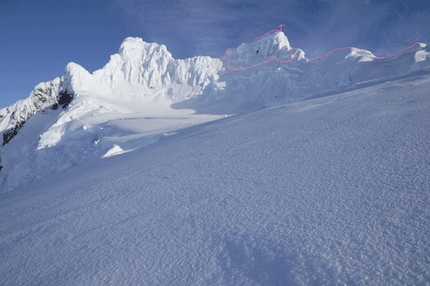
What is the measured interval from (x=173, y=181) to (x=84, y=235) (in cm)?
148

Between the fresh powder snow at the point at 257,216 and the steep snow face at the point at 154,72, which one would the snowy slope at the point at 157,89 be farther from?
the fresh powder snow at the point at 257,216

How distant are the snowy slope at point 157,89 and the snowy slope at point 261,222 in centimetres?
2615

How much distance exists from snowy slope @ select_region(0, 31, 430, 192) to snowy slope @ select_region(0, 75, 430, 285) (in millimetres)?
26150

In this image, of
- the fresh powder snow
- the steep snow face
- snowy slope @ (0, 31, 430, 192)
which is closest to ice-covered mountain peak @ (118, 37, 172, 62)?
the steep snow face

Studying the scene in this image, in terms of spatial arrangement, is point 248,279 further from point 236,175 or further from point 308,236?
point 236,175

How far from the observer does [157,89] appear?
82.7m

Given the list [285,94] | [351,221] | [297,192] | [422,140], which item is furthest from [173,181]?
[285,94]

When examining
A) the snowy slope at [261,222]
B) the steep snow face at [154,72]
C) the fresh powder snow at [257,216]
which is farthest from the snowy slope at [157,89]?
the snowy slope at [261,222]

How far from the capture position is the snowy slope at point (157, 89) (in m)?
35.4

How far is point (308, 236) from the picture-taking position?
1748 mm

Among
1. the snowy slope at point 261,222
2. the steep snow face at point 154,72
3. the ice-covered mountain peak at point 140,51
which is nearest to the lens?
the snowy slope at point 261,222

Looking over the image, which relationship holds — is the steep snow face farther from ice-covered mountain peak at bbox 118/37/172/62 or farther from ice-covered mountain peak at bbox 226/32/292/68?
ice-covered mountain peak at bbox 226/32/292/68

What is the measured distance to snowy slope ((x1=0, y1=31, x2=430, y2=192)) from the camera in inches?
1393

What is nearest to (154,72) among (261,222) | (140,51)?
(140,51)
